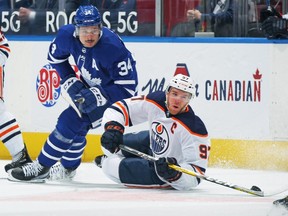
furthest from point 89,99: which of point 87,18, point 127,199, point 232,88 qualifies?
point 232,88

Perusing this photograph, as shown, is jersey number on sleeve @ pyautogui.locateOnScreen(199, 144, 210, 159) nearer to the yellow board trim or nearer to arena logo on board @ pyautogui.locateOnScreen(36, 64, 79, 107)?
the yellow board trim

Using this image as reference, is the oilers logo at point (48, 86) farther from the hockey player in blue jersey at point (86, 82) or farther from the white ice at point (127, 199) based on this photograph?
the hockey player in blue jersey at point (86, 82)

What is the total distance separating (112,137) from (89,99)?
57cm

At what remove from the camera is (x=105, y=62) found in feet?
20.9

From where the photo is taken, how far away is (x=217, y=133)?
7.48m

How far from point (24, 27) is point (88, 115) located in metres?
1.89

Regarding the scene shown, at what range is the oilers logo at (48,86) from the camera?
7848mm

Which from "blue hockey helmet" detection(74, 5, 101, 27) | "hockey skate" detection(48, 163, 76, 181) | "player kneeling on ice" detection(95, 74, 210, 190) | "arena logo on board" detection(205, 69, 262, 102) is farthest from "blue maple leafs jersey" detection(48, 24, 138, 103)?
"arena logo on board" detection(205, 69, 262, 102)

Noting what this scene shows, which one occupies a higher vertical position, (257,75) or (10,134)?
(257,75)

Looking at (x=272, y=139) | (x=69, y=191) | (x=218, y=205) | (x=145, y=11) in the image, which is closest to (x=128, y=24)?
(x=145, y=11)

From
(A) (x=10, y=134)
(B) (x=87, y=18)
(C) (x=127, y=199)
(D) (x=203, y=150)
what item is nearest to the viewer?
(C) (x=127, y=199)

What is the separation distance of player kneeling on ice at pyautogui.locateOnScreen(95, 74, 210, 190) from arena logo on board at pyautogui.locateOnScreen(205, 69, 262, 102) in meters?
1.36

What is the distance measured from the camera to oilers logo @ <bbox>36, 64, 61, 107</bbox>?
7848mm

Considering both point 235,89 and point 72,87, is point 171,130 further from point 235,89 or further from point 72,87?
point 235,89
